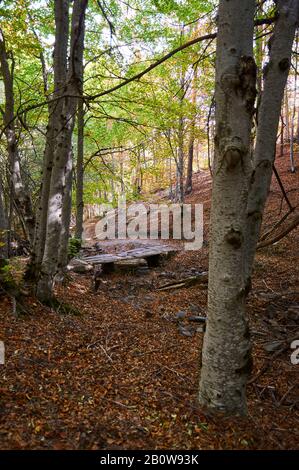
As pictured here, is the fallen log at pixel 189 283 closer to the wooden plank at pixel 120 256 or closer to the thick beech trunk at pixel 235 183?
the wooden plank at pixel 120 256

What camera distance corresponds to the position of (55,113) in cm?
475

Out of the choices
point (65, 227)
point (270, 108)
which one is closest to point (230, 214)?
point (270, 108)

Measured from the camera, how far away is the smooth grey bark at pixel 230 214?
74.2 inches

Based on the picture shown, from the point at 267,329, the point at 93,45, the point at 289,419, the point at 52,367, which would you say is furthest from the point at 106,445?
the point at 93,45

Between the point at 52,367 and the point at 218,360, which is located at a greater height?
the point at 218,360

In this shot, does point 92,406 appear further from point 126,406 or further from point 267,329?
point 267,329

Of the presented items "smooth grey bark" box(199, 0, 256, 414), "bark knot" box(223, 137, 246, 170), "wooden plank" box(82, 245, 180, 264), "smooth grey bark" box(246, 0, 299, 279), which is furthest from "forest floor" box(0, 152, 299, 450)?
"wooden plank" box(82, 245, 180, 264)

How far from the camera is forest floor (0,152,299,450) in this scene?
2.15m

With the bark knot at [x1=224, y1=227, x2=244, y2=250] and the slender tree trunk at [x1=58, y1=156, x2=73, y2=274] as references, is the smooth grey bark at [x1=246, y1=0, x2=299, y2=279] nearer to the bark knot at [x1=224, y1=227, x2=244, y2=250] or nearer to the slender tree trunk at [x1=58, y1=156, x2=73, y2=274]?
the bark knot at [x1=224, y1=227, x2=244, y2=250]

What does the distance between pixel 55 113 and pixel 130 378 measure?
388cm

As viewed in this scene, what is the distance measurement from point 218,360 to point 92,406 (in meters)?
1.08

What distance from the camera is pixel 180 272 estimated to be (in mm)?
8445

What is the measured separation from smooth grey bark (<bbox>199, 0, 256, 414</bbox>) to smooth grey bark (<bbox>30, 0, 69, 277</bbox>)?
9.52 feet

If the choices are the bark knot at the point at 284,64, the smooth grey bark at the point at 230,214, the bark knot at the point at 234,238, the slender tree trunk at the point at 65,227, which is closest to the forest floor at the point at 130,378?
the smooth grey bark at the point at 230,214
